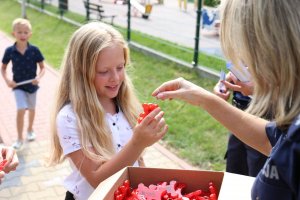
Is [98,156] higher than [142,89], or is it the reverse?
[98,156]

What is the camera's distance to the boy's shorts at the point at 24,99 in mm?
4832

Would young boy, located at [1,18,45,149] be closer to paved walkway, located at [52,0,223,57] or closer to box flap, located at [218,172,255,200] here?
box flap, located at [218,172,255,200]

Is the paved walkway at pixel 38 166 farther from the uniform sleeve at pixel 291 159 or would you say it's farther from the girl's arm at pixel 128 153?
the uniform sleeve at pixel 291 159

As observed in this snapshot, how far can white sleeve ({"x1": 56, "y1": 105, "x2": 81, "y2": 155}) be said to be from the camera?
2.00m

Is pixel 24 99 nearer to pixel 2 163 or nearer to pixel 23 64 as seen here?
pixel 23 64

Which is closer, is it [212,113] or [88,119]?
[212,113]

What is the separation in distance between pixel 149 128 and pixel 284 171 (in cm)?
87

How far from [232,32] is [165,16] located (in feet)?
45.1

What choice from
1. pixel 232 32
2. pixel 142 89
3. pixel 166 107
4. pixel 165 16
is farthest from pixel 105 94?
pixel 165 16

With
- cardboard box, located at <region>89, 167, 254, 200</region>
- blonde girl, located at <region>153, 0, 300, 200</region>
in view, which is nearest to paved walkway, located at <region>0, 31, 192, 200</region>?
cardboard box, located at <region>89, 167, 254, 200</region>

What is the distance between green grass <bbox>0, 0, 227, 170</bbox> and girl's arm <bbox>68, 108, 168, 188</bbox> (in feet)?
2.86

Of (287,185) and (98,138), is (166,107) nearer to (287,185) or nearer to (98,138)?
(98,138)

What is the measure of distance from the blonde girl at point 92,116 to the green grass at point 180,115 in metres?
0.53

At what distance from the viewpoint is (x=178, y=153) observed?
4.63 metres
